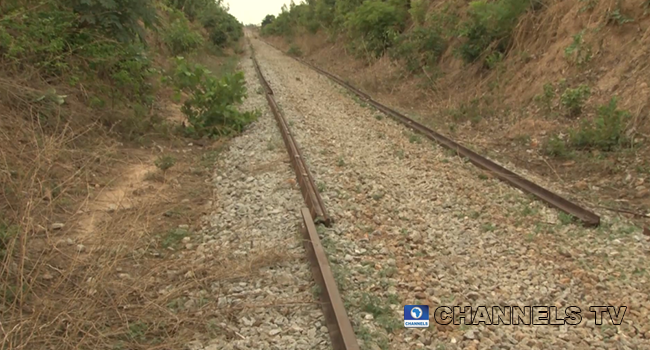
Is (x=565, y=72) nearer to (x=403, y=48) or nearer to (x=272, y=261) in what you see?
(x=403, y=48)

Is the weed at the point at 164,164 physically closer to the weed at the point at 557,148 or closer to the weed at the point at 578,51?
the weed at the point at 557,148

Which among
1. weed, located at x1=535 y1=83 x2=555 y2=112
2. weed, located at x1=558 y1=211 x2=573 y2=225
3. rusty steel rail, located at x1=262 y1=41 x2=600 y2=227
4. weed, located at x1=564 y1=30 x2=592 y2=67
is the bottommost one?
weed, located at x1=558 y1=211 x2=573 y2=225

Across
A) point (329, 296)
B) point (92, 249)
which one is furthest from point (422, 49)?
point (92, 249)

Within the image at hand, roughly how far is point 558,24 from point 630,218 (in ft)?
21.7

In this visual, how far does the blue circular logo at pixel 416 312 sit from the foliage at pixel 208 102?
612 centimetres

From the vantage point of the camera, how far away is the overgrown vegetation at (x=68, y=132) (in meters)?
3.33

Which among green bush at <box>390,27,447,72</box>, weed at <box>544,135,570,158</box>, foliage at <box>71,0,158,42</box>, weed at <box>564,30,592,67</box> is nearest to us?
weed at <box>544,135,570,158</box>

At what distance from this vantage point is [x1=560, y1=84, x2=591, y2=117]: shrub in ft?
26.9

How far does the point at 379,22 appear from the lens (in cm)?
1833

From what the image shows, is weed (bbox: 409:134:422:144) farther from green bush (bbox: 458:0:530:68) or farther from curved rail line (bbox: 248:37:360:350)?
green bush (bbox: 458:0:530:68)

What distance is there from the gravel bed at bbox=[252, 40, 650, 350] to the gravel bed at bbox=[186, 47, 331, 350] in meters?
0.35

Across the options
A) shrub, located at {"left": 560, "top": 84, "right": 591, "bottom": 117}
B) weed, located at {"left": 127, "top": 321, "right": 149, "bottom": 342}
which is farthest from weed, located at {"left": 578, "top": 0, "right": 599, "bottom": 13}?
weed, located at {"left": 127, "top": 321, "right": 149, "bottom": 342}

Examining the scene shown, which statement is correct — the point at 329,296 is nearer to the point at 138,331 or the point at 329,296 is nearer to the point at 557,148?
the point at 138,331

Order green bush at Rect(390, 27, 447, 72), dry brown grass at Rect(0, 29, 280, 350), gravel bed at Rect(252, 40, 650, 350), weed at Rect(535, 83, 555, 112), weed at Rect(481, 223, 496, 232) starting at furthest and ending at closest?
1. green bush at Rect(390, 27, 447, 72)
2. weed at Rect(535, 83, 555, 112)
3. weed at Rect(481, 223, 496, 232)
4. gravel bed at Rect(252, 40, 650, 350)
5. dry brown grass at Rect(0, 29, 280, 350)
